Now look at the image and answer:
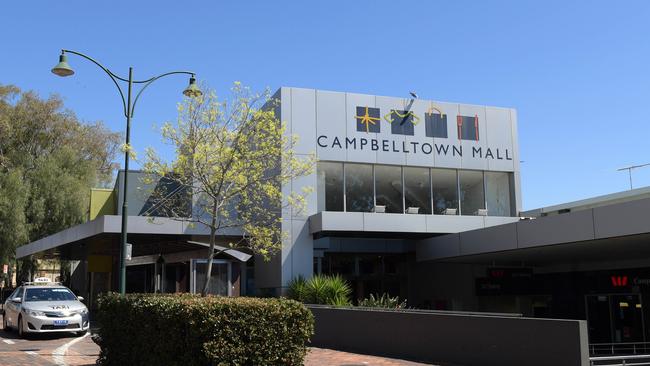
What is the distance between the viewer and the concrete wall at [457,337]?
33.4 ft

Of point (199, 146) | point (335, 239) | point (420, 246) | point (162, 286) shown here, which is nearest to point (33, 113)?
point (162, 286)

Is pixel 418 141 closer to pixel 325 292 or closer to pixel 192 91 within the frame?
pixel 325 292

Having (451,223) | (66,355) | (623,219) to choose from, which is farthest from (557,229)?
(66,355)

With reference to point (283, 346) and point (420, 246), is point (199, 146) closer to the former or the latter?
point (283, 346)

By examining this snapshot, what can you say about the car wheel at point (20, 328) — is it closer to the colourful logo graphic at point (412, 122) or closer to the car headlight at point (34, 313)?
the car headlight at point (34, 313)

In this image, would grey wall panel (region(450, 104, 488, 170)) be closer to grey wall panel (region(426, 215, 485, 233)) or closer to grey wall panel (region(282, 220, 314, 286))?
grey wall panel (region(426, 215, 485, 233))

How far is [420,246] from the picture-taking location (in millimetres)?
25422

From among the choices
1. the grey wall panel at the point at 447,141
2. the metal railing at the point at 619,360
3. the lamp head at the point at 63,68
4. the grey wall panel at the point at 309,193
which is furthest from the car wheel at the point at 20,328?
the grey wall panel at the point at 447,141

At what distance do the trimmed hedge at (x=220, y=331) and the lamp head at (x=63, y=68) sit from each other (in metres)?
8.15

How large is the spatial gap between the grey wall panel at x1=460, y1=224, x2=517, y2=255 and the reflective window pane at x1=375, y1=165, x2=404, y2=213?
11.7 ft

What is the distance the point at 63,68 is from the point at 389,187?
13631mm

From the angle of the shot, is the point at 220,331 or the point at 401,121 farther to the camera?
the point at 401,121

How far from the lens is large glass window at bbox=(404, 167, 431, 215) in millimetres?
25672

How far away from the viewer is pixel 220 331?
8.54 m
